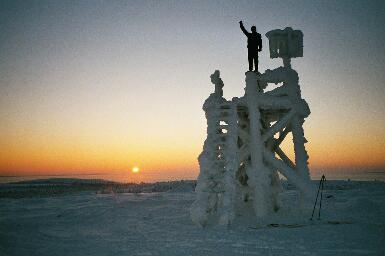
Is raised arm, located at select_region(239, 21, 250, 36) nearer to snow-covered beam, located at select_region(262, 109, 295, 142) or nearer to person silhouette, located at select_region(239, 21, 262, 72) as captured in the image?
person silhouette, located at select_region(239, 21, 262, 72)

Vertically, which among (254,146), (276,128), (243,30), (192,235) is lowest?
(192,235)

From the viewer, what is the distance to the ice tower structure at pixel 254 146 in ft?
33.1

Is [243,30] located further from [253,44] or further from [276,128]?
[276,128]

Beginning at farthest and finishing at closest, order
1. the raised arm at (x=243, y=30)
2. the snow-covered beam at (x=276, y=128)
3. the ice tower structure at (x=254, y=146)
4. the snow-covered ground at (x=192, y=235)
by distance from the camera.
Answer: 1. the raised arm at (x=243, y=30)
2. the snow-covered beam at (x=276, y=128)
3. the ice tower structure at (x=254, y=146)
4. the snow-covered ground at (x=192, y=235)

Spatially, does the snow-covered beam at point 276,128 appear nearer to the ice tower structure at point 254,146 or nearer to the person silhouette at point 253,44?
the ice tower structure at point 254,146

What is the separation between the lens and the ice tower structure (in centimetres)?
1010

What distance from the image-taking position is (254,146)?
36.8 feet

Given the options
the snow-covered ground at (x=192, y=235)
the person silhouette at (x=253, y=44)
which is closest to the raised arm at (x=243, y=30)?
the person silhouette at (x=253, y=44)

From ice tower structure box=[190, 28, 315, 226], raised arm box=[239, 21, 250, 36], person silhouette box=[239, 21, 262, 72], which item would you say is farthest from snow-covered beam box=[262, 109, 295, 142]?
raised arm box=[239, 21, 250, 36]

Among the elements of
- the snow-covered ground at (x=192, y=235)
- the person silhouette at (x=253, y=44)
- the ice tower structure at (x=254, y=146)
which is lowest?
the snow-covered ground at (x=192, y=235)

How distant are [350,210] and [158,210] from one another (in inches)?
293

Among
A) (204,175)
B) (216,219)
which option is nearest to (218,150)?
(204,175)

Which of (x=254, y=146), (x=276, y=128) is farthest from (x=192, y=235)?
(x=276, y=128)

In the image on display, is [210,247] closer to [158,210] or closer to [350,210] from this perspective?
[350,210]
